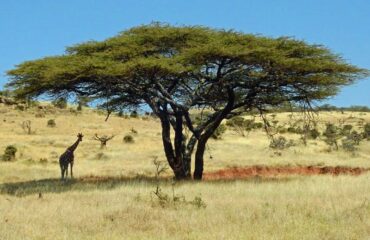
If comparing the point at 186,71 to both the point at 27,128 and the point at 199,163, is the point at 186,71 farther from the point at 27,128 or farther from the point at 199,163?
the point at 27,128

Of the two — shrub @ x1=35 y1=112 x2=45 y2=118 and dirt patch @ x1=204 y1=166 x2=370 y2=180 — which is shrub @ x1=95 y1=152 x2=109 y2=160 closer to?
dirt patch @ x1=204 y1=166 x2=370 y2=180

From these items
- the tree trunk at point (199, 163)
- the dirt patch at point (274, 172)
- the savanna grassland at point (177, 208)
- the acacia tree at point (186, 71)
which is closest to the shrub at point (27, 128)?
the savanna grassland at point (177, 208)

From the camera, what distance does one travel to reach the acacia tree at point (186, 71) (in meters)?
20.9

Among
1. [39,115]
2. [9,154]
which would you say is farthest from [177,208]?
[39,115]

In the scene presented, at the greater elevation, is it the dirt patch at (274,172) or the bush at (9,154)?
the bush at (9,154)

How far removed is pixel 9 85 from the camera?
2317 cm

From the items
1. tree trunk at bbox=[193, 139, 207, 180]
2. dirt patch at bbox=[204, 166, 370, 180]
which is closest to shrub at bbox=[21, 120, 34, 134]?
dirt patch at bbox=[204, 166, 370, 180]

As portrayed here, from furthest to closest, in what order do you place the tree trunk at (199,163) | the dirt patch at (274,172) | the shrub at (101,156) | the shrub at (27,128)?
the shrub at (27,128)
the shrub at (101,156)
the dirt patch at (274,172)
the tree trunk at (199,163)

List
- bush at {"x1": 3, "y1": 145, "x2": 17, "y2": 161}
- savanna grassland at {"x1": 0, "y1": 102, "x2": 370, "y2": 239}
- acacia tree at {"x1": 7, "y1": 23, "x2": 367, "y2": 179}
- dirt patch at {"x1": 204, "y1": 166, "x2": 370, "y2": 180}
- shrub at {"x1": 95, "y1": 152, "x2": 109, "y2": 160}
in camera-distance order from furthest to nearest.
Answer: shrub at {"x1": 95, "y1": 152, "x2": 109, "y2": 160} → bush at {"x1": 3, "y1": 145, "x2": 17, "y2": 161} → dirt patch at {"x1": 204, "y1": 166, "x2": 370, "y2": 180} → acacia tree at {"x1": 7, "y1": 23, "x2": 367, "y2": 179} → savanna grassland at {"x1": 0, "y1": 102, "x2": 370, "y2": 239}

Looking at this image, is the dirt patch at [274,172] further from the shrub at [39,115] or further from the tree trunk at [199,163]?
the shrub at [39,115]

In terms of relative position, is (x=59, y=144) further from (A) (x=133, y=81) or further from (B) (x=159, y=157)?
(A) (x=133, y=81)

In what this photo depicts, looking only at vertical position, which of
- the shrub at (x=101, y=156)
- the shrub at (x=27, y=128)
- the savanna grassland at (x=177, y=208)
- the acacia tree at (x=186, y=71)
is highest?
the acacia tree at (x=186, y=71)

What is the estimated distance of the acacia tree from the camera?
821 inches

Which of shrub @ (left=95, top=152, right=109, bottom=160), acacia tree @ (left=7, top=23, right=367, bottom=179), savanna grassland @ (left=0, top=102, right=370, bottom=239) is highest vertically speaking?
acacia tree @ (left=7, top=23, right=367, bottom=179)
